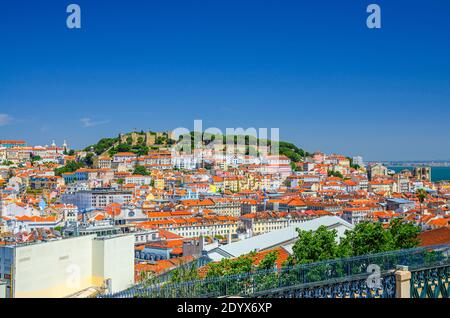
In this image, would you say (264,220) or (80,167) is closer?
(264,220)

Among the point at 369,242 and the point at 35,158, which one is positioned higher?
the point at 35,158

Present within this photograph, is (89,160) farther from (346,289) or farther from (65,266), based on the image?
(346,289)

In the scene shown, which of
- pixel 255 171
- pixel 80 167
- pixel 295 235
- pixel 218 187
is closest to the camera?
pixel 295 235

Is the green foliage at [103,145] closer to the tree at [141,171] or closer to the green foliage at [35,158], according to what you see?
the green foliage at [35,158]

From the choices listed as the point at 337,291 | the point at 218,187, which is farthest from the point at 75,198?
the point at 337,291

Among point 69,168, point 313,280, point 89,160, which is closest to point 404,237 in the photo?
point 313,280
